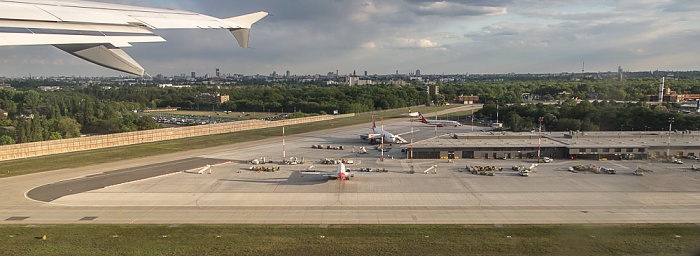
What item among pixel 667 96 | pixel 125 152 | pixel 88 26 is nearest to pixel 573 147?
pixel 667 96

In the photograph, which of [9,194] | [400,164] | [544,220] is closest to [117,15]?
[544,220]

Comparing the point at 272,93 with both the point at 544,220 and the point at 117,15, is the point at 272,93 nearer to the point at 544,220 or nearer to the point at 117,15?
the point at 544,220

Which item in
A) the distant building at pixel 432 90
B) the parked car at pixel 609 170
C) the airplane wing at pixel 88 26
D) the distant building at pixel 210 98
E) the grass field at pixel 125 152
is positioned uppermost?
the airplane wing at pixel 88 26

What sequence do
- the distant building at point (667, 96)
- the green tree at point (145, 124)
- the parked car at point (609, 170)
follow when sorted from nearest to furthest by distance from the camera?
the distant building at point (667, 96) → the parked car at point (609, 170) → the green tree at point (145, 124)

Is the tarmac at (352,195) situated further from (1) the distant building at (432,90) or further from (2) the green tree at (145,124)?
(1) the distant building at (432,90)

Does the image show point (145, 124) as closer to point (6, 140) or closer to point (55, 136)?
point (55, 136)

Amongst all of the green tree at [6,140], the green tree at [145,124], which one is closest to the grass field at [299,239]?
the green tree at [6,140]
